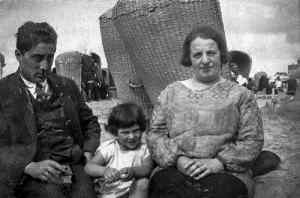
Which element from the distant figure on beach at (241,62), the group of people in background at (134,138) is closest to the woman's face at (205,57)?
the group of people in background at (134,138)

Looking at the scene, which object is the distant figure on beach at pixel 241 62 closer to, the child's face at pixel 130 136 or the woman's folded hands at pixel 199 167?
the child's face at pixel 130 136

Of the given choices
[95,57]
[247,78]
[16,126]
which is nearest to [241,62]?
[247,78]

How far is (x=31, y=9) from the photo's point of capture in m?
3.25

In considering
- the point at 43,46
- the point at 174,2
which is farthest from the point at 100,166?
the point at 174,2

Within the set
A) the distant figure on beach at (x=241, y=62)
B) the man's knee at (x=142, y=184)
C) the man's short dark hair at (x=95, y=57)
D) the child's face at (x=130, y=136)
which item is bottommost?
the man's knee at (x=142, y=184)

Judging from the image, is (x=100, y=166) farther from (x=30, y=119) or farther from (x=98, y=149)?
(x=30, y=119)

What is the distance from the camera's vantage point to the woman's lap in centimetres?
178

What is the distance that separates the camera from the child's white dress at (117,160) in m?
2.25

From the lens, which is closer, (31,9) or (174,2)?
(174,2)

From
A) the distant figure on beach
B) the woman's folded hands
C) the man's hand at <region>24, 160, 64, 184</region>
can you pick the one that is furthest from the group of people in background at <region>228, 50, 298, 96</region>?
the man's hand at <region>24, 160, 64, 184</region>

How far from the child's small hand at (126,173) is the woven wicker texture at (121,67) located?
177 cm

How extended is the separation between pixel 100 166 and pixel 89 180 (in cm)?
11

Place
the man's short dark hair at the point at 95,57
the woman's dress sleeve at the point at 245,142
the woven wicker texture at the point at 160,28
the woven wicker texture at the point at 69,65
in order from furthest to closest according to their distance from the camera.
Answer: the man's short dark hair at the point at 95,57 → the woven wicker texture at the point at 69,65 → the woven wicker texture at the point at 160,28 → the woman's dress sleeve at the point at 245,142

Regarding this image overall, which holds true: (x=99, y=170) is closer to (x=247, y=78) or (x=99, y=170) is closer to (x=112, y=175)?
(x=112, y=175)
